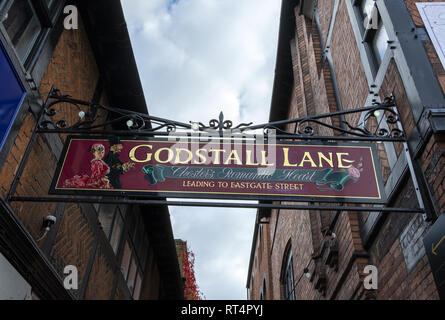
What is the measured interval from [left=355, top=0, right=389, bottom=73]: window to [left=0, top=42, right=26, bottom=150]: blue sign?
4403 mm

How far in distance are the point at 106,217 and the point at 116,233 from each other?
681 millimetres

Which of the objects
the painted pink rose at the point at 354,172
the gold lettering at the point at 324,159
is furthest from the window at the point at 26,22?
the painted pink rose at the point at 354,172

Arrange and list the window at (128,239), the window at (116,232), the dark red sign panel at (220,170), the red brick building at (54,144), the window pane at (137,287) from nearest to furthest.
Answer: the red brick building at (54,144)
the dark red sign panel at (220,170)
the window at (128,239)
the window at (116,232)
the window pane at (137,287)

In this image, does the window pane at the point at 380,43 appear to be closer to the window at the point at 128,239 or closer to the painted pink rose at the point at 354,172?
the painted pink rose at the point at 354,172

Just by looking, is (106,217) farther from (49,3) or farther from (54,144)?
(49,3)

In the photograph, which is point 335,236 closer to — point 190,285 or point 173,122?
point 173,122

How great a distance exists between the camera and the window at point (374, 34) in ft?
17.1

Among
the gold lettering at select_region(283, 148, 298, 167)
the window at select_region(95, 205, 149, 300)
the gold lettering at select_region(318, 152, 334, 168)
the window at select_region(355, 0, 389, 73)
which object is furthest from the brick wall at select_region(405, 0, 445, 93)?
the window at select_region(95, 205, 149, 300)

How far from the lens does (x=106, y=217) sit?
6.90 metres

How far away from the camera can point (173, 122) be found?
4395mm

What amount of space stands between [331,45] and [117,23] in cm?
421

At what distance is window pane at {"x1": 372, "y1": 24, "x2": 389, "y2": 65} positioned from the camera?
16.8 feet

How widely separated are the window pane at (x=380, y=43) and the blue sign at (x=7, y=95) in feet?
14.5

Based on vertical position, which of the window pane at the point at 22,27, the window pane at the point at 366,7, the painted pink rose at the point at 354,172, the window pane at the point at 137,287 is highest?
the window pane at the point at 366,7
